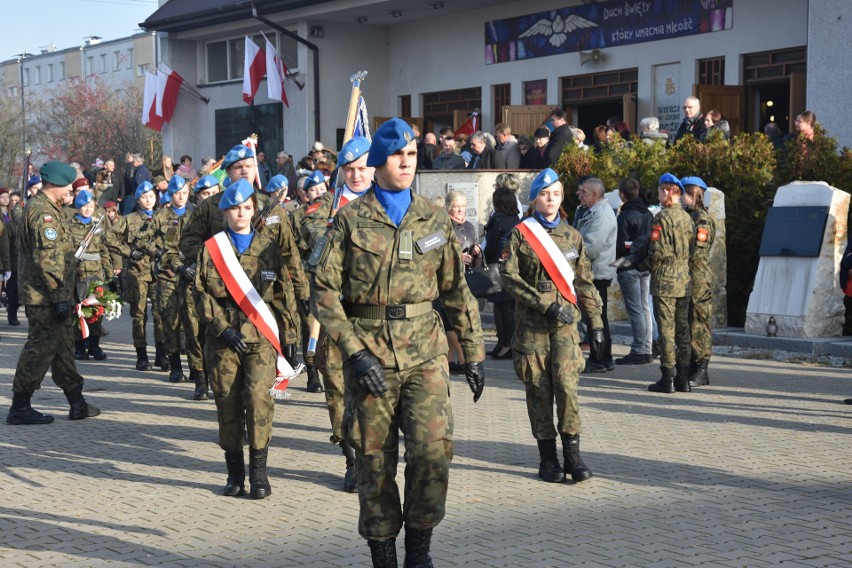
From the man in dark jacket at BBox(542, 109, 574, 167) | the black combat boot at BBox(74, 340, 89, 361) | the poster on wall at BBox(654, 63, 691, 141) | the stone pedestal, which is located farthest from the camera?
Answer: the poster on wall at BBox(654, 63, 691, 141)

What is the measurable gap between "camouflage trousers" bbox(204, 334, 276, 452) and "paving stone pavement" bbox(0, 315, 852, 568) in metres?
0.40

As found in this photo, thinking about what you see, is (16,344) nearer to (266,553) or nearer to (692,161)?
(692,161)

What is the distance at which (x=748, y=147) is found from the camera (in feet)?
49.3

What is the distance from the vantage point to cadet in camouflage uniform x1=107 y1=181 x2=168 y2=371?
45.5 ft

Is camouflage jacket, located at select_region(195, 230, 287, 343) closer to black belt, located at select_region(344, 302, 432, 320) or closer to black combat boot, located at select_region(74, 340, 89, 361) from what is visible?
black belt, located at select_region(344, 302, 432, 320)

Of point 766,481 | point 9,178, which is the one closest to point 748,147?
point 766,481

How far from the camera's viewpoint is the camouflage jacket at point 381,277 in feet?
18.1

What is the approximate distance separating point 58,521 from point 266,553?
1.48m

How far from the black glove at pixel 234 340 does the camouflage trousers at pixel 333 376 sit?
0.50 meters

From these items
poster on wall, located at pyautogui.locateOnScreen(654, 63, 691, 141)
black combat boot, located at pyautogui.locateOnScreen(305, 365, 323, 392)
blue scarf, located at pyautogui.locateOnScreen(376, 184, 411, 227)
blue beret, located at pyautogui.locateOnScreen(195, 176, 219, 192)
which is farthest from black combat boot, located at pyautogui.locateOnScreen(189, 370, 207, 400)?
poster on wall, located at pyautogui.locateOnScreen(654, 63, 691, 141)

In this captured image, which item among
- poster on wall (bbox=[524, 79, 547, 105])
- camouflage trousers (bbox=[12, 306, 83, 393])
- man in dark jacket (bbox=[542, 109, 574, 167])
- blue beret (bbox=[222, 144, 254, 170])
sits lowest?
camouflage trousers (bbox=[12, 306, 83, 393])

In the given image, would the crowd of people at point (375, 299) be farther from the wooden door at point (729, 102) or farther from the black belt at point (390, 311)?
the wooden door at point (729, 102)

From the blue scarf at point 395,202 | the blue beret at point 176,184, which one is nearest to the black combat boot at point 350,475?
the blue scarf at point 395,202

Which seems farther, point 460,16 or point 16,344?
point 460,16
